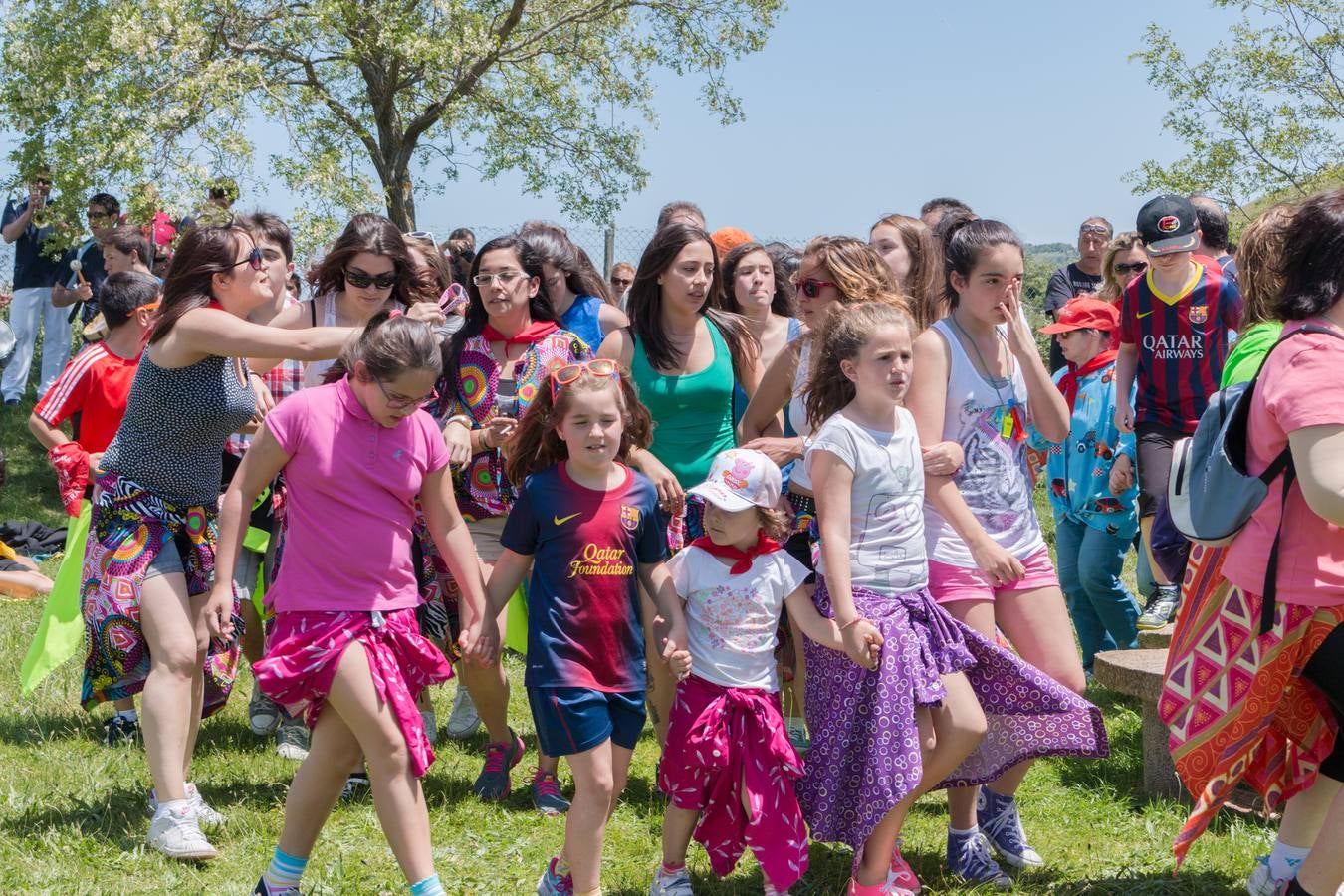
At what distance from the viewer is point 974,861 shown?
4.02 m

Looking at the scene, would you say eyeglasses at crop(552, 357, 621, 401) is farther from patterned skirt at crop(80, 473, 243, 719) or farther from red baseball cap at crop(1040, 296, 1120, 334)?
red baseball cap at crop(1040, 296, 1120, 334)

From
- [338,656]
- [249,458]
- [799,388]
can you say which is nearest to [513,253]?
[799,388]

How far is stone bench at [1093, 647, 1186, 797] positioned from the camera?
472 cm

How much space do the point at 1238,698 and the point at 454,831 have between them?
2.60 meters

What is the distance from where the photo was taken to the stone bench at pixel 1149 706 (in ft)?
15.5

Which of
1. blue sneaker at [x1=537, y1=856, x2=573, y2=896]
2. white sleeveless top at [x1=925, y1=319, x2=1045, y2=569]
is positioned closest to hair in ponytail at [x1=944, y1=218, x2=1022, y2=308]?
white sleeveless top at [x1=925, y1=319, x2=1045, y2=569]

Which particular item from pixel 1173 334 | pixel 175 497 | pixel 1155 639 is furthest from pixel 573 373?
pixel 1173 334

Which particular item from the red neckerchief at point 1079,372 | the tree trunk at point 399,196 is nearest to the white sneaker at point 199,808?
the red neckerchief at point 1079,372

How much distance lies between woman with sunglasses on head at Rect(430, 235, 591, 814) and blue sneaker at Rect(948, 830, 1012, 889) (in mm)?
1546

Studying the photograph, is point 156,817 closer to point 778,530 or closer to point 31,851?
point 31,851

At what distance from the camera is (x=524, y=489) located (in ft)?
12.9

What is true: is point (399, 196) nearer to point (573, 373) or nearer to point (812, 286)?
point (812, 286)

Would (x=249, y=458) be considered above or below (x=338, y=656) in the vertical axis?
above

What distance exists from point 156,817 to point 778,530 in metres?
2.20
